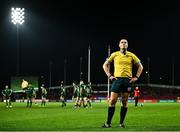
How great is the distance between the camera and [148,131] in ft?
42.7

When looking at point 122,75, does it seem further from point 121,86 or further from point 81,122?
point 81,122

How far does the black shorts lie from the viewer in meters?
14.5

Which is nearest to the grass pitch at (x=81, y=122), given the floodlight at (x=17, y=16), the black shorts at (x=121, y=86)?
the black shorts at (x=121, y=86)

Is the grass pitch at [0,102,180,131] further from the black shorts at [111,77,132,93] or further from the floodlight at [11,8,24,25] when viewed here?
the floodlight at [11,8,24,25]

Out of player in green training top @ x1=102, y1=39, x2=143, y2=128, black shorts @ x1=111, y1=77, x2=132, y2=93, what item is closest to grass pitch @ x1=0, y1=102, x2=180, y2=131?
player in green training top @ x1=102, y1=39, x2=143, y2=128

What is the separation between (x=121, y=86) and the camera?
47.6 feet

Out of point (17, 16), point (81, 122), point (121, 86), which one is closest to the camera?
point (121, 86)

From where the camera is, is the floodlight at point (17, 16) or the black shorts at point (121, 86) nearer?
the black shorts at point (121, 86)

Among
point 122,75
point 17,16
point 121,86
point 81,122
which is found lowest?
point 81,122

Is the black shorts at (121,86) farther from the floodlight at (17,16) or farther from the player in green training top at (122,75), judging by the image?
the floodlight at (17,16)

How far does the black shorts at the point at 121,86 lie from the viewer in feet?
47.5

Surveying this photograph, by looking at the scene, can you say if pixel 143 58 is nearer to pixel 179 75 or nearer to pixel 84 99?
pixel 179 75

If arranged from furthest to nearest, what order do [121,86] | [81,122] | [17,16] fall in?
[17,16]
[81,122]
[121,86]

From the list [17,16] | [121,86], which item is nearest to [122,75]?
[121,86]
